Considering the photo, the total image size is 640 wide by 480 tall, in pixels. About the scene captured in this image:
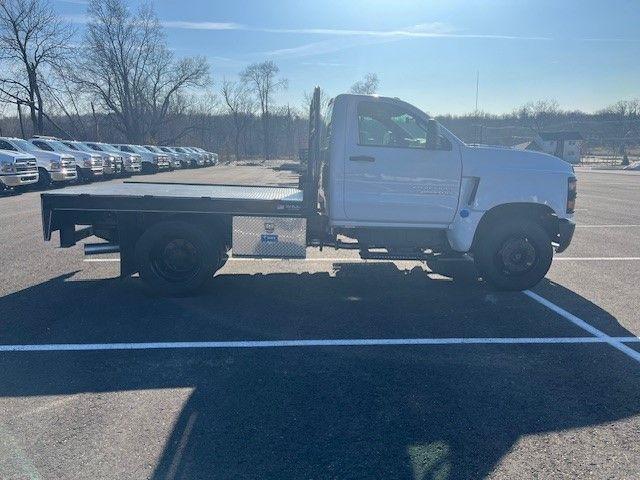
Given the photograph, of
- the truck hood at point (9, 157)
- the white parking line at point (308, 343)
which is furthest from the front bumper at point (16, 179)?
the white parking line at point (308, 343)

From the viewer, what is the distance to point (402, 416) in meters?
3.51

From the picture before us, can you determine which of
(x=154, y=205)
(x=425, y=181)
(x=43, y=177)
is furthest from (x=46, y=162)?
(x=425, y=181)

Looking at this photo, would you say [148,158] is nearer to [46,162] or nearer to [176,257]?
[46,162]

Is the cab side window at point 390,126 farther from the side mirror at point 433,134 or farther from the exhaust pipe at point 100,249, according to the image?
the exhaust pipe at point 100,249

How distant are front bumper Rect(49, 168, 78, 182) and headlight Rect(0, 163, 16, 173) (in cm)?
267

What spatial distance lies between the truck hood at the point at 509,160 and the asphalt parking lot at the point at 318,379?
1.68 meters

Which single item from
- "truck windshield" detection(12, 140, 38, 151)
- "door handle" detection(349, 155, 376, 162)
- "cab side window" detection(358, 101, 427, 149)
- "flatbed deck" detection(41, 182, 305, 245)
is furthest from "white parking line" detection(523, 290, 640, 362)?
"truck windshield" detection(12, 140, 38, 151)

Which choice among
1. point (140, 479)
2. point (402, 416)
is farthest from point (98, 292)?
point (402, 416)

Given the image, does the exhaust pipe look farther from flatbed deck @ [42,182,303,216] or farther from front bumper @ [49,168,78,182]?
front bumper @ [49,168,78,182]

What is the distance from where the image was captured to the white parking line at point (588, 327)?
4.72 meters

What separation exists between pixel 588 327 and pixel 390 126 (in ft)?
10.7

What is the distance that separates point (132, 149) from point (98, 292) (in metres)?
31.3

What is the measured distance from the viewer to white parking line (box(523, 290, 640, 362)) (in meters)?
4.72

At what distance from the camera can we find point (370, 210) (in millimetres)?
6199
